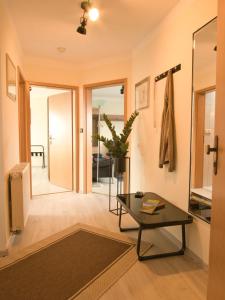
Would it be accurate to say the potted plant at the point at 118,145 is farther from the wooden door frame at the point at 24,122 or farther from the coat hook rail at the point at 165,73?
the wooden door frame at the point at 24,122

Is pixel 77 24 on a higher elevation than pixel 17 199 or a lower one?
higher

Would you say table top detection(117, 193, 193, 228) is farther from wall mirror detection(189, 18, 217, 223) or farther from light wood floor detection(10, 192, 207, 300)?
light wood floor detection(10, 192, 207, 300)

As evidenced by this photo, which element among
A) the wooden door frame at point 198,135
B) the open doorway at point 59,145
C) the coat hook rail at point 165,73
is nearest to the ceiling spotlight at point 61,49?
the open doorway at point 59,145

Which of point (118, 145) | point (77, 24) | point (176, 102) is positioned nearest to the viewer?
point (176, 102)

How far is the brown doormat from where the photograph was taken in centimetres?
163

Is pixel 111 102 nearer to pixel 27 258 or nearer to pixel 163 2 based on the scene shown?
pixel 163 2

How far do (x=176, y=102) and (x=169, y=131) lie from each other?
30 centimetres

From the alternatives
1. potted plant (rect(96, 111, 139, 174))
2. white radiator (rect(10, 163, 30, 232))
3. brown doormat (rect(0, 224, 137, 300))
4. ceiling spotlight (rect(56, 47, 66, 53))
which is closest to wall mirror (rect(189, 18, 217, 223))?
brown doormat (rect(0, 224, 137, 300))

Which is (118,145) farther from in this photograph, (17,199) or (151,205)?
(17,199)

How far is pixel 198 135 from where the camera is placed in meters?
2.00

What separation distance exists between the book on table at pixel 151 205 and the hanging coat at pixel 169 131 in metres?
0.36

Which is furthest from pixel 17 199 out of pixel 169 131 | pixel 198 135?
pixel 198 135

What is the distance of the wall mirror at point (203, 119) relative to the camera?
5.99 feet

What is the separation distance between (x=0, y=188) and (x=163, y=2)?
2.37 metres
